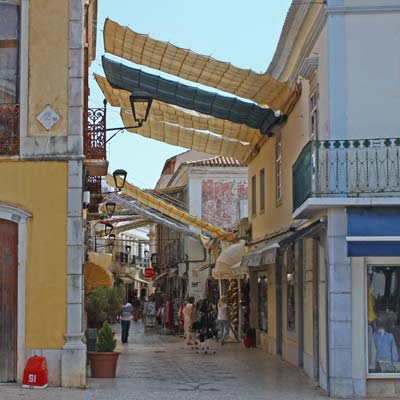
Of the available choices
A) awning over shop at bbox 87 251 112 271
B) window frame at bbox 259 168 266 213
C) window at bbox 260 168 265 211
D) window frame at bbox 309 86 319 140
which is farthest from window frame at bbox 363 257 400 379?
window at bbox 260 168 265 211

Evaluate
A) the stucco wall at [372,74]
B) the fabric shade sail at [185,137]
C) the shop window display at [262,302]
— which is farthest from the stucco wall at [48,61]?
the shop window display at [262,302]

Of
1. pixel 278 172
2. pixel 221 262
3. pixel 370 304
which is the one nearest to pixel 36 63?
pixel 370 304


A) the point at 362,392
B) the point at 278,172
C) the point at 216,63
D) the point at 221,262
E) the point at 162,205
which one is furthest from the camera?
the point at 162,205

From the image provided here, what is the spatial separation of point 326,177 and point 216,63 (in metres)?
5.53

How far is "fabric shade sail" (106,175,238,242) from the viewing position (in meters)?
33.9

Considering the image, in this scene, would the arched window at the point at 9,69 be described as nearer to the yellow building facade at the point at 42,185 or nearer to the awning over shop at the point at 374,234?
the yellow building facade at the point at 42,185

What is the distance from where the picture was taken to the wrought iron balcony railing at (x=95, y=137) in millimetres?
16597

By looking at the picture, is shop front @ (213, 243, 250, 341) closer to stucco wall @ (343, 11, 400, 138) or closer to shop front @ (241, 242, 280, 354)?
shop front @ (241, 242, 280, 354)

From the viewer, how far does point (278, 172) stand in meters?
22.4

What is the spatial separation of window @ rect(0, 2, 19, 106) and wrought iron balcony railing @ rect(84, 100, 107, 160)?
70.2 inches

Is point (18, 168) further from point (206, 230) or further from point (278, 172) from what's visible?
point (206, 230)

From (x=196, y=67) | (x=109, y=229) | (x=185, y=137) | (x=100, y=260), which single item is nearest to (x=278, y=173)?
(x=196, y=67)

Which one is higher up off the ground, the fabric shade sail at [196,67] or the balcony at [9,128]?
the fabric shade sail at [196,67]

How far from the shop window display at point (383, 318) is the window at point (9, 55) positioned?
6.98 meters
